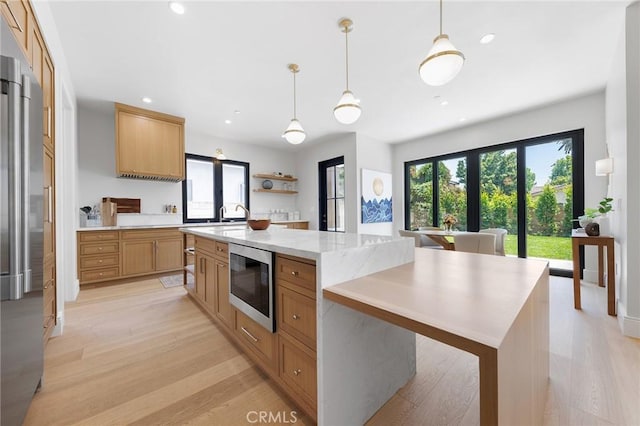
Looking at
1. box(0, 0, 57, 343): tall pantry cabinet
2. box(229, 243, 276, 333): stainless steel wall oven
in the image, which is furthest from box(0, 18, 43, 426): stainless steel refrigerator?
box(229, 243, 276, 333): stainless steel wall oven

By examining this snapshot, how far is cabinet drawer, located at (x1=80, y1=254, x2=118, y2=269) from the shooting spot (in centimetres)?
357

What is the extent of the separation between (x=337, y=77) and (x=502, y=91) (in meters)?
2.28

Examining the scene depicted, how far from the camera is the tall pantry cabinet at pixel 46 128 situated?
62.3 inches

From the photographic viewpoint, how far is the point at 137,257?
13.0 ft

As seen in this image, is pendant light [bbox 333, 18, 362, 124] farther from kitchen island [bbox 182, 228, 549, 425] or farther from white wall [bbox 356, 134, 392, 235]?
white wall [bbox 356, 134, 392, 235]

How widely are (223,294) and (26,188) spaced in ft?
4.68

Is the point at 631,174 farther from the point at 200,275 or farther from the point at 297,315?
the point at 200,275

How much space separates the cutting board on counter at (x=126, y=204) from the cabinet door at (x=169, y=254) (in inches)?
32.1

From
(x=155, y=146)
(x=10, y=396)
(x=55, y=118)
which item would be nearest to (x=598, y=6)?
(x=10, y=396)

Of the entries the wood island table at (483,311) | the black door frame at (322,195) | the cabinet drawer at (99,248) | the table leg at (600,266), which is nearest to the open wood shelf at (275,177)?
the black door frame at (322,195)

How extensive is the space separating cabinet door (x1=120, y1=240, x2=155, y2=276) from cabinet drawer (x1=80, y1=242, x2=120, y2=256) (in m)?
0.09

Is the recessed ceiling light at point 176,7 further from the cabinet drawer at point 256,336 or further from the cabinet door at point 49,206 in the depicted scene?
the cabinet drawer at point 256,336

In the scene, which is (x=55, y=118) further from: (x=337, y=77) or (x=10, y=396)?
(x=337, y=77)

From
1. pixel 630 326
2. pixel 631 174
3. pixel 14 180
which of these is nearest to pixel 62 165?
pixel 14 180
